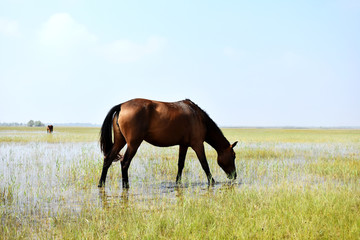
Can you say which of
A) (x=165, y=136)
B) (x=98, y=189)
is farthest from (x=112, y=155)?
(x=165, y=136)

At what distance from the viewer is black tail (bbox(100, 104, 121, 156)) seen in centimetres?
712

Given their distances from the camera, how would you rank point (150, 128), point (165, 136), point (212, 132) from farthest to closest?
1. point (212, 132)
2. point (165, 136)
3. point (150, 128)

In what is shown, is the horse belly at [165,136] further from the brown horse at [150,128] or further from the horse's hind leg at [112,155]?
the horse's hind leg at [112,155]

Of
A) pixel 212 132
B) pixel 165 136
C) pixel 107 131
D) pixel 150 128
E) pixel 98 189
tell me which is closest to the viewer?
pixel 98 189

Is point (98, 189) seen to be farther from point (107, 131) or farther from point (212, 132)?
point (212, 132)

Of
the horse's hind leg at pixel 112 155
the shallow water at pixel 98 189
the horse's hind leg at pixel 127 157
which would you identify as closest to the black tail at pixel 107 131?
the horse's hind leg at pixel 112 155

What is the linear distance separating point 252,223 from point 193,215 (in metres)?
0.88

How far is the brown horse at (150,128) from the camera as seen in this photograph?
6754 millimetres

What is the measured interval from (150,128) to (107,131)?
3.58 ft

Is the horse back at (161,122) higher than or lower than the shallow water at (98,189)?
higher

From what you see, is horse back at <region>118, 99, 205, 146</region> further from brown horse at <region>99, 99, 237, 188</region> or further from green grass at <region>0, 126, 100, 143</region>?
green grass at <region>0, 126, 100, 143</region>

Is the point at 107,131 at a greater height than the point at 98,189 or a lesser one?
greater

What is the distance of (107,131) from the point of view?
7203 mm

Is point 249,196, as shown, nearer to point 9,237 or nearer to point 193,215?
point 193,215
